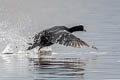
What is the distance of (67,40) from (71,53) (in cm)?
185

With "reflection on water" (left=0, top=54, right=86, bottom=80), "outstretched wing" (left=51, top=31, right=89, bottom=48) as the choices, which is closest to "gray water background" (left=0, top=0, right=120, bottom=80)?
"reflection on water" (left=0, top=54, right=86, bottom=80)

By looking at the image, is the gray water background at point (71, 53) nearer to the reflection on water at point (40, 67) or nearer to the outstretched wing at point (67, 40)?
the reflection on water at point (40, 67)

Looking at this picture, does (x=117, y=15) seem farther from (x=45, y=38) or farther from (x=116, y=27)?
(x=45, y=38)

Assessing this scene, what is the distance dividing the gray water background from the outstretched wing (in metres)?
0.39

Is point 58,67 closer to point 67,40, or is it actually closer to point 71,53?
point 67,40

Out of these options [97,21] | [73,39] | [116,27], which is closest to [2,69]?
[73,39]

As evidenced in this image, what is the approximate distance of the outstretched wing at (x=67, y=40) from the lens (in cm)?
1903

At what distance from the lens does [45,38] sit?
20.4 m

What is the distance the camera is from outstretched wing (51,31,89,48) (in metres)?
19.0

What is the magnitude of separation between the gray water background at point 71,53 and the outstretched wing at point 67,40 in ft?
A: 1.27

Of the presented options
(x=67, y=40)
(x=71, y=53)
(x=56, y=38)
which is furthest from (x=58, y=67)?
(x=71, y=53)

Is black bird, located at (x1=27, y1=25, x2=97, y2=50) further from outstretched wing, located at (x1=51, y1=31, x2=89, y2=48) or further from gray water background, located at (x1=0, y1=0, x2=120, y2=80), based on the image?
gray water background, located at (x1=0, y1=0, x2=120, y2=80)

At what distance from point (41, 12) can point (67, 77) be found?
24.5 metres

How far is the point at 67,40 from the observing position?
19.3 meters
